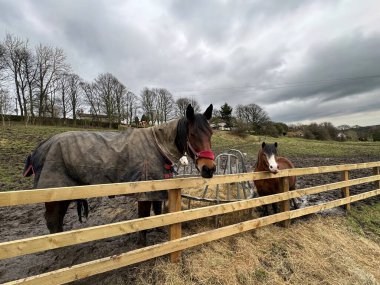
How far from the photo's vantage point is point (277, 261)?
11.4 ft

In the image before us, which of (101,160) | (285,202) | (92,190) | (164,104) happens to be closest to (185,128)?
(101,160)

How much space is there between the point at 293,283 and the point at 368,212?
411cm

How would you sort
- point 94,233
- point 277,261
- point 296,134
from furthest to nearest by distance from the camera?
1. point 296,134
2. point 277,261
3. point 94,233

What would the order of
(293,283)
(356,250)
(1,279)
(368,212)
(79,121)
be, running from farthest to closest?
(79,121), (368,212), (356,250), (1,279), (293,283)

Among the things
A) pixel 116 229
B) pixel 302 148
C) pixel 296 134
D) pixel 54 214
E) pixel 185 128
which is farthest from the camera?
pixel 296 134

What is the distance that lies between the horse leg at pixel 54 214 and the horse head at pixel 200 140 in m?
1.87

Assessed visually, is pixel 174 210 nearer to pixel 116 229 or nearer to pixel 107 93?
pixel 116 229

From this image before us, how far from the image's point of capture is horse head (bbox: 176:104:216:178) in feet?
9.05

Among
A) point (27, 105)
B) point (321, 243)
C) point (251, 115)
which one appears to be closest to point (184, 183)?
point (321, 243)

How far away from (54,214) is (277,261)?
3.16 meters

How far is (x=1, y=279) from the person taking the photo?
3316mm

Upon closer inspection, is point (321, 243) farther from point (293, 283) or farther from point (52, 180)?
point (52, 180)

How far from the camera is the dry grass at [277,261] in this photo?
3.00 meters

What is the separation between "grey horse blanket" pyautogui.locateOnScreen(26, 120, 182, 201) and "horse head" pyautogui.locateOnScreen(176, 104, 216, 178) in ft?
1.01
